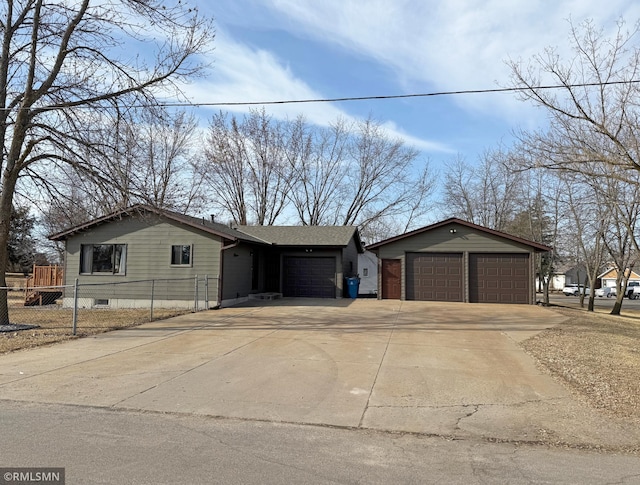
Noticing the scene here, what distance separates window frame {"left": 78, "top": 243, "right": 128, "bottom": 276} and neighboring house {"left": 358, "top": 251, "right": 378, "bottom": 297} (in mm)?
14234

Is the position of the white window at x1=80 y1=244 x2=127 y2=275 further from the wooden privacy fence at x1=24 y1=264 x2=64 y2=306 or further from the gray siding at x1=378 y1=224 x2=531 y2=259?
the gray siding at x1=378 y1=224 x2=531 y2=259

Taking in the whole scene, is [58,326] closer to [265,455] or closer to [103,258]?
[103,258]

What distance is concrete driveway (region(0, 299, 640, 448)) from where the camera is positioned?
17.6 feet

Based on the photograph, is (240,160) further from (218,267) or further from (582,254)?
(582,254)

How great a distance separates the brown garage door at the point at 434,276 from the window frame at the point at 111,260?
1276cm

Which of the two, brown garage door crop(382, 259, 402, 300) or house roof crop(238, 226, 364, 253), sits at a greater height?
house roof crop(238, 226, 364, 253)

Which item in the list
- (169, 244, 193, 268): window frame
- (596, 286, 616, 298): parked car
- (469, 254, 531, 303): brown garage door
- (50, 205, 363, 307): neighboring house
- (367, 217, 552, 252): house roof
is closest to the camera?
(50, 205, 363, 307): neighboring house

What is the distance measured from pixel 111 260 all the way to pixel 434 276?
14441 millimetres

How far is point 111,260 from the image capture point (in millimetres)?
19641

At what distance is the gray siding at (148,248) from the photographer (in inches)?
731

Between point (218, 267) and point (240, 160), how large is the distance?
2090 centimetres

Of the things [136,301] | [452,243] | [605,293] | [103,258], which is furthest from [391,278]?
[605,293]

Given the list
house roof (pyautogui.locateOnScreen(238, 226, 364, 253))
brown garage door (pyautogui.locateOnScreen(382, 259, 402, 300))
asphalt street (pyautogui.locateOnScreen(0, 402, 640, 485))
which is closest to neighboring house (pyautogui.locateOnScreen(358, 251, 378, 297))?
house roof (pyautogui.locateOnScreen(238, 226, 364, 253))

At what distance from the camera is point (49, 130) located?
41.2 feet
